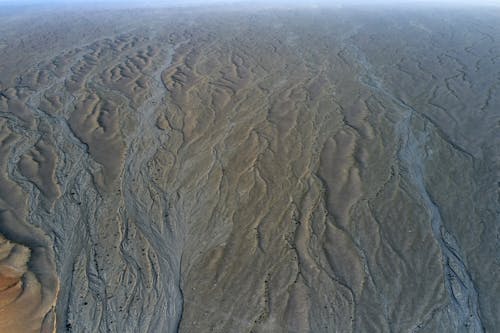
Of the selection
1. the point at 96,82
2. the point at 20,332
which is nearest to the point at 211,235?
the point at 20,332

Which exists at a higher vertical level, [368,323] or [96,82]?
[368,323]

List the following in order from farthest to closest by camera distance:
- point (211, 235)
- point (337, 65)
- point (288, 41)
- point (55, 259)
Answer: point (288, 41), point (337, 65), point (211, 235), point (55, 259)

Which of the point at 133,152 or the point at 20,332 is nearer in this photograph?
the point at 20,332

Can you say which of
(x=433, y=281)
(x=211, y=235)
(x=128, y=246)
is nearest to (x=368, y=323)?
(x=433, y=281)

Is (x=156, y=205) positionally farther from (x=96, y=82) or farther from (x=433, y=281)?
(x=96, y=82)

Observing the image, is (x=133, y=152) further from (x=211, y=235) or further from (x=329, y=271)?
(x=329, y=271)

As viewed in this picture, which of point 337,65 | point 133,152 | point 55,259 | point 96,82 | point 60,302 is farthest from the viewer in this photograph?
point 337,65
